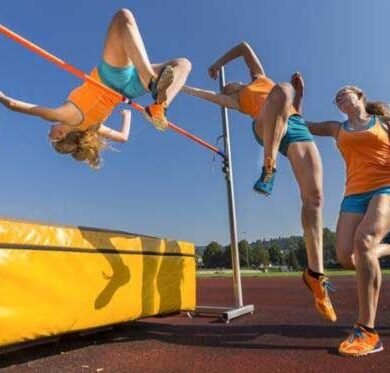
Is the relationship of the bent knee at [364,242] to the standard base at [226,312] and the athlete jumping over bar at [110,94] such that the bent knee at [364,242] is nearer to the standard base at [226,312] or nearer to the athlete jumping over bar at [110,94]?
the athlete jumping over bar at [110,94]

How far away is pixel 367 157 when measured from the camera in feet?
11.8

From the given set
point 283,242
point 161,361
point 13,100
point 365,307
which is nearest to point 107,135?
point 13,100

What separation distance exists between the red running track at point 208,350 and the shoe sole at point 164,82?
1.76 m

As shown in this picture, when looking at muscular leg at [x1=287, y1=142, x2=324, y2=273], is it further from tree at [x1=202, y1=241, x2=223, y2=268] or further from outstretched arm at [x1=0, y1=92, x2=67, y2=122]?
tree at [x1=202, y1=241, x2=223, y2=268]

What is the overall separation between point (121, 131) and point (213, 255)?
81697 millimetres

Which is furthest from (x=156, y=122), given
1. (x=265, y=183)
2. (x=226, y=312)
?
(x=226, y=312)

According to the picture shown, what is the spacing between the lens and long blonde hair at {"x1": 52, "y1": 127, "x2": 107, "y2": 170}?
4031mm

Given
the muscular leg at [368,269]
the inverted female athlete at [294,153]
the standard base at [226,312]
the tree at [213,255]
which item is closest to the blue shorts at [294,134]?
the inverted female athlete at [294,153]

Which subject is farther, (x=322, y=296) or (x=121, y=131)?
(x=121, y=131)

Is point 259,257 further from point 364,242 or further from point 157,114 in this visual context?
point 157,114

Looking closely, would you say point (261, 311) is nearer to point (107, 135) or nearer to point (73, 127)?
point (107, 135)

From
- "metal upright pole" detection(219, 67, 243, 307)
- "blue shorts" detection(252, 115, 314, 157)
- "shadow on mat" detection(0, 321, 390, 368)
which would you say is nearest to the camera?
"shadow on mat" detection(0, 321, 390, 368)

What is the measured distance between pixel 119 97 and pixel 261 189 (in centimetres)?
137

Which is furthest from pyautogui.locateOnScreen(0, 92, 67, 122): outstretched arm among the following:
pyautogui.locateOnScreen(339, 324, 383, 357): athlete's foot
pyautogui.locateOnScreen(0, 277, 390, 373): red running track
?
pyautogui.locateOnScreen(339, 324, 383, 357): athlete's foot
